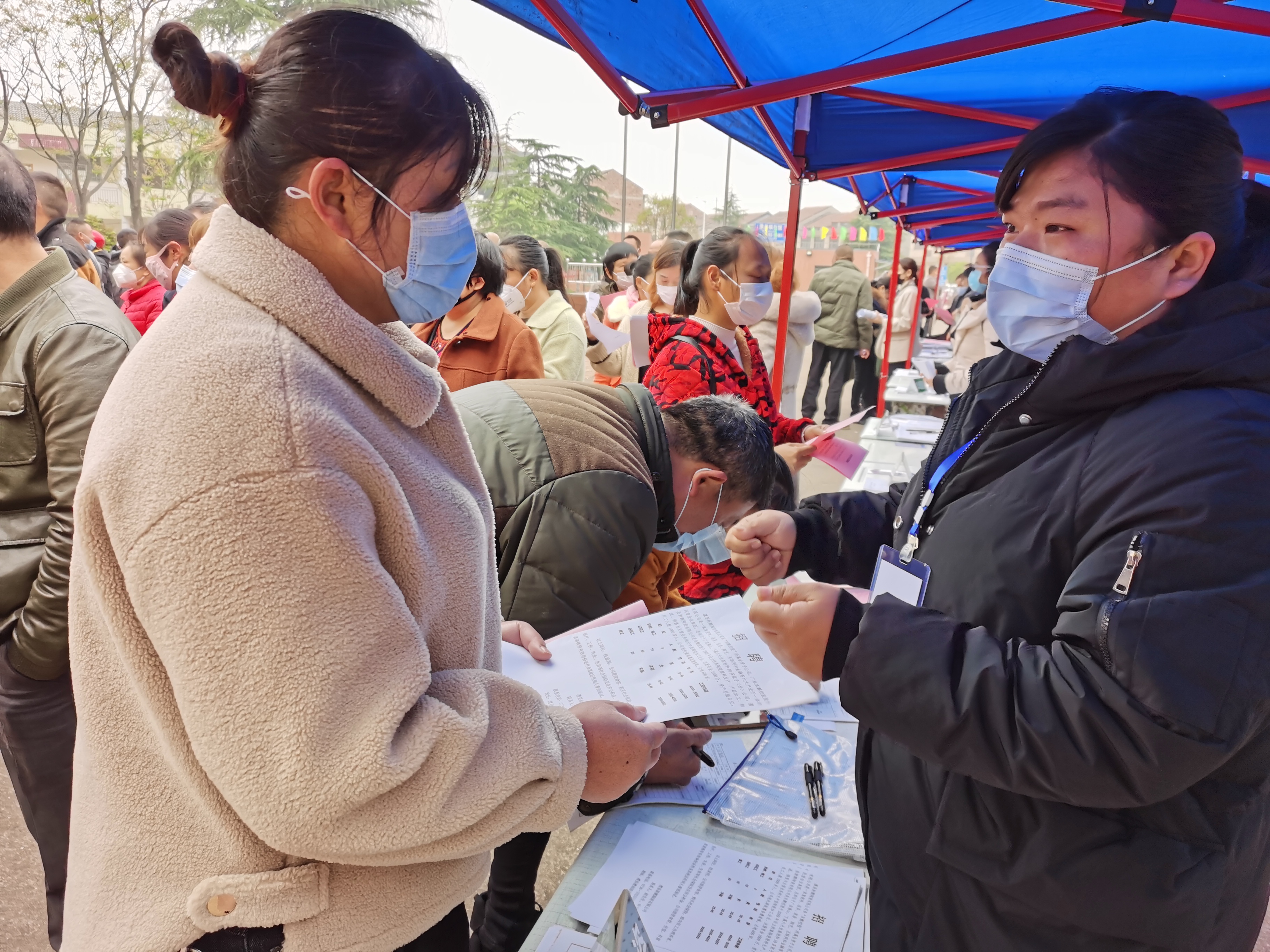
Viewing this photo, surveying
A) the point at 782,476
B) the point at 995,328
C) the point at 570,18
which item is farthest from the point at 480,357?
the point at 995,328

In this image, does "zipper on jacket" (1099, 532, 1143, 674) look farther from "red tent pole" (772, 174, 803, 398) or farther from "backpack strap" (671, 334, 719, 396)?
"red tent pole" (772, 174, 803, 398)

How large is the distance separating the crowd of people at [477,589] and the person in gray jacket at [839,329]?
690cm

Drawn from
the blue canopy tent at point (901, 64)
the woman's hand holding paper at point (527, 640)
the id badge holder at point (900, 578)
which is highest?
the blue canopy tent at point (901, 64)

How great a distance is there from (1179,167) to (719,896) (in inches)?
43.1

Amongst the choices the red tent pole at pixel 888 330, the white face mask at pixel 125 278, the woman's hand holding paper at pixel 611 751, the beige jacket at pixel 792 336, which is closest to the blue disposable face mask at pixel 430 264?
the woman's hand holding paper at pixel 611 751

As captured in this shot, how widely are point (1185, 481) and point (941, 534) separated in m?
0.28

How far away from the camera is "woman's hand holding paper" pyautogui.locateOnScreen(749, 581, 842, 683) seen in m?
0.93

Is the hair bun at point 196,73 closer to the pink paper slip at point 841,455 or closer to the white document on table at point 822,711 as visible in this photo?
the white document on table at point 822,711

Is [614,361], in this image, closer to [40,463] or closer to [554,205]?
[40,463]

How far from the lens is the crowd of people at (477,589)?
25.1 inches

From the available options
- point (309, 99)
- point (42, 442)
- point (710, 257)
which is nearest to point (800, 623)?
point (309, 99)

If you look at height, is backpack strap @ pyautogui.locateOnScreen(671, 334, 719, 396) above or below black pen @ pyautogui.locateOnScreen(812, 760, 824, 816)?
above

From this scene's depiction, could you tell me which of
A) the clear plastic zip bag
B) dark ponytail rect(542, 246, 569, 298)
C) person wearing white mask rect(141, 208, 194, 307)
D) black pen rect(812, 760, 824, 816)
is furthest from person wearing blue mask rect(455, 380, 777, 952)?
person wearing white mask rect(141, 208, 194, 307)

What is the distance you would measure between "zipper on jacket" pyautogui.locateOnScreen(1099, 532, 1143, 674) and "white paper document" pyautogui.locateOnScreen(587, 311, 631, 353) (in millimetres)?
3409
